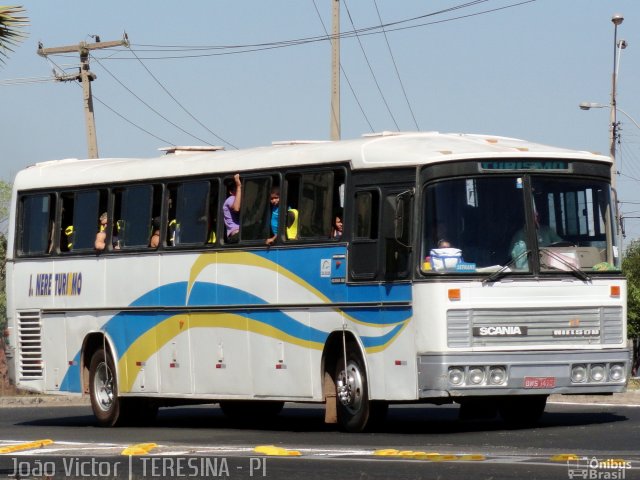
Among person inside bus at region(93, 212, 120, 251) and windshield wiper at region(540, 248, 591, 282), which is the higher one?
person inside bus at region(93, 212, 120, 251)

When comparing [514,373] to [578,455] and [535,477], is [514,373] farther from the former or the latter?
[535,477]

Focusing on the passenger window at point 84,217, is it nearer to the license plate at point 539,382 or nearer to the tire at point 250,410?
the tire at point 250,410

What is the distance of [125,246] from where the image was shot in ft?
75.0

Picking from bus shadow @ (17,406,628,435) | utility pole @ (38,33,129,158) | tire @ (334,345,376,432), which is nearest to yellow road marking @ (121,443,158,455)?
tire @ (334,345,376,432)

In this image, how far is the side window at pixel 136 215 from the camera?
22.4m

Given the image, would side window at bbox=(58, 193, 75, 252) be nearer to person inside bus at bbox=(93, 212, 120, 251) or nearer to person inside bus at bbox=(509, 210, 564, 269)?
person inside bus at bbox=(93, 212, 120, 251)

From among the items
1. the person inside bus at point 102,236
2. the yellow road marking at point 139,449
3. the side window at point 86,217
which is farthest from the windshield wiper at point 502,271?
the side window at point 86,217

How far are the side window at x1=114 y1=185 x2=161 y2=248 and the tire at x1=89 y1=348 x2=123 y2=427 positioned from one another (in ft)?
5.56

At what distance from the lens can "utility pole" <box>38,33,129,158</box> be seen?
4294 centimetres

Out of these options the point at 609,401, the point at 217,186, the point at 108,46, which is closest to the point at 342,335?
the point at 217,186

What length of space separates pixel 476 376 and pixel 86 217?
25.4 feet

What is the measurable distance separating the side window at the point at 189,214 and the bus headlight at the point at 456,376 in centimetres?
468

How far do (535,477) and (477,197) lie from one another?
614 cm

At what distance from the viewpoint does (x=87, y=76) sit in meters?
44.1
